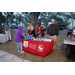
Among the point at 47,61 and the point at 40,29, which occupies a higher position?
the point at 40,29

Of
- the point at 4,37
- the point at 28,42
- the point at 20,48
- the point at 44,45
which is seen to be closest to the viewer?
the point at 44,45

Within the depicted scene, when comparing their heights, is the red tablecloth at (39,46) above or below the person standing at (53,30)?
below

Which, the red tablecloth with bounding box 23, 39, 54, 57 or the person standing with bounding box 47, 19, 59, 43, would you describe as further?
the person standing with bounding box 47, 19, 59, 43

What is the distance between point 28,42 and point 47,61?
1.47 m

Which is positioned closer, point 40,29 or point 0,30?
point 40,29

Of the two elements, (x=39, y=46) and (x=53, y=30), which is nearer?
(x=39, y=46)

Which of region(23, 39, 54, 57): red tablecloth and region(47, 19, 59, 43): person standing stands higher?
region(47, 19, 59, 43): person standing

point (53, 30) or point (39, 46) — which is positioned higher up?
point (53, 30)

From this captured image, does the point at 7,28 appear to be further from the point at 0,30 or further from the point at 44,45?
the point at 0,30

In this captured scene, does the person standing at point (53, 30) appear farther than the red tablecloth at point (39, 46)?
Yes
